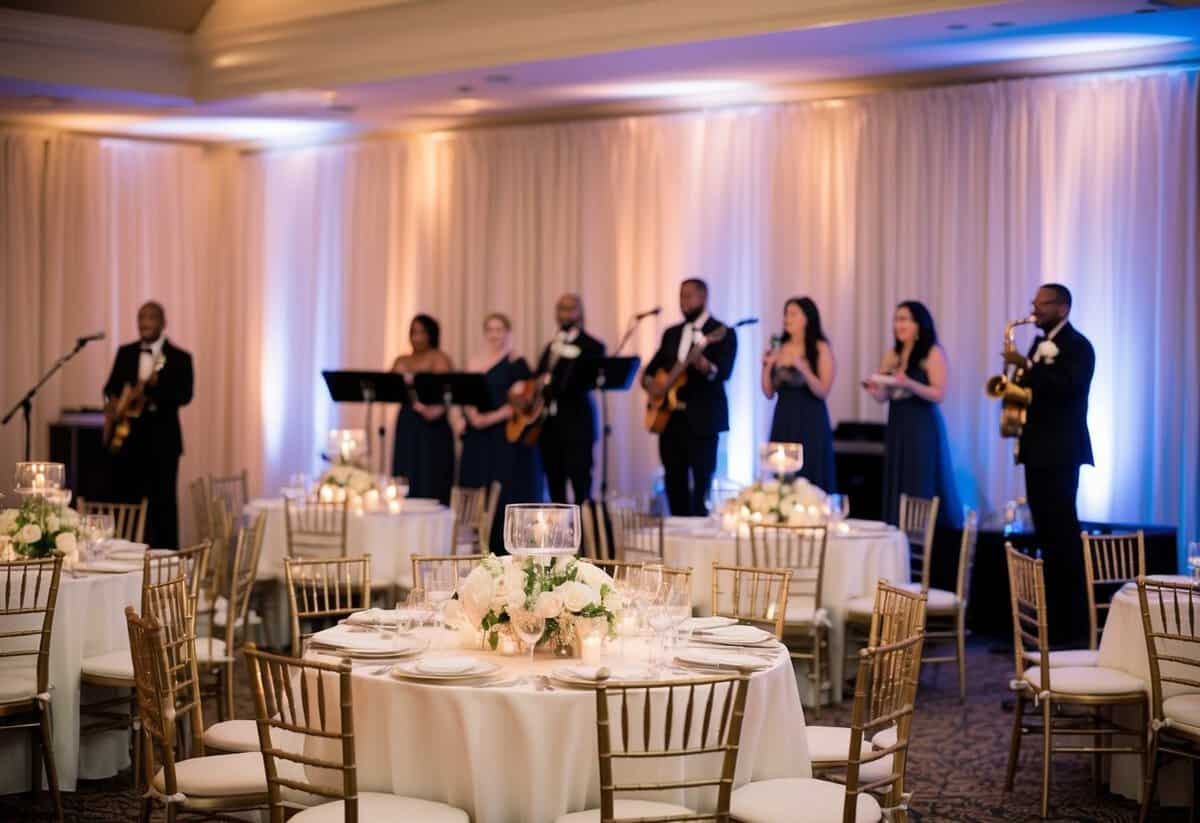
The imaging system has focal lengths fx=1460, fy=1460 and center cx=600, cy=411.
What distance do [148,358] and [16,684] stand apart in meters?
5.46

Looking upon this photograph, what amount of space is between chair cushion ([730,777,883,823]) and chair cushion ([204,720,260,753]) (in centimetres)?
155

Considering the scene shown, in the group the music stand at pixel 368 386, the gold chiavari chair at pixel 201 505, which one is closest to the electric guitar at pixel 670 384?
the music stand at pixel 368 386

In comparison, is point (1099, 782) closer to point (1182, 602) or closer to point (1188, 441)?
point (1182, 602)

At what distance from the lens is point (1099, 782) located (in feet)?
19.3

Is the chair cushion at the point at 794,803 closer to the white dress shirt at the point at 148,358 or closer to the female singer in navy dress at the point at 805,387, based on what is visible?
the female singer in navy dress at the point at 805,387

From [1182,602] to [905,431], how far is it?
12.6 ft

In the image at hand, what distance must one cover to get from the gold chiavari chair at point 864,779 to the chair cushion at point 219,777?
137 centimetres

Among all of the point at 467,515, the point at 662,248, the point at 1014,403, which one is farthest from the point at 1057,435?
the point at 662,248

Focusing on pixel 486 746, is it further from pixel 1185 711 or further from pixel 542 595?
pixel 1185 711

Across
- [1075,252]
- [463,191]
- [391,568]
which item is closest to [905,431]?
[1075,252]

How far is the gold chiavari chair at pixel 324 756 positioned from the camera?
3711 mm

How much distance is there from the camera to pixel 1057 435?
320 inches

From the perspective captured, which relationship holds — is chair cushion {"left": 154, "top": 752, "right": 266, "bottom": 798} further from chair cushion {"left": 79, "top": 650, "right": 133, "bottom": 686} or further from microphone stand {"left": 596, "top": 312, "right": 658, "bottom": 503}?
microphone stand {"left": 596, "top": 312, "right": 658, "bottom": 503}

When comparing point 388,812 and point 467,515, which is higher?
point 467,515
